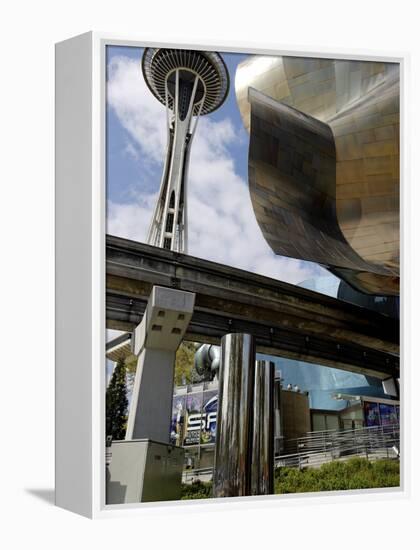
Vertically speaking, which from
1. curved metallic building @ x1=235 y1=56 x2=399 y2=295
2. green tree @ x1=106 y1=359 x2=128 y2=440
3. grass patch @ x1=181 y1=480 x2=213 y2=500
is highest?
curved metallic building @ x1=235 y1=56 x2=399 y2=295

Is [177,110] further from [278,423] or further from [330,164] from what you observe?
[278,423]

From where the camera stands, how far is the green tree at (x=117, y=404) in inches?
340

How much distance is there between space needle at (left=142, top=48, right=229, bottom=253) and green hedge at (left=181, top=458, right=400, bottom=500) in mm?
2285

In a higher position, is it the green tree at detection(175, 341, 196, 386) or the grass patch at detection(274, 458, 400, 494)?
the green tree at detection(175, 341, 196, 386)

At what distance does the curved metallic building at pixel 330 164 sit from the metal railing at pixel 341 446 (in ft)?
4.63

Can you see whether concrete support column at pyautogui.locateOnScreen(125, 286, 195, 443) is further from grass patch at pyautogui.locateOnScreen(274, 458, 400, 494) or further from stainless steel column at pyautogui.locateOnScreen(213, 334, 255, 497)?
grass patch at pyautogui.locateOnScreen(274, 458, 400, 494)

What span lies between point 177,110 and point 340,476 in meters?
3.68

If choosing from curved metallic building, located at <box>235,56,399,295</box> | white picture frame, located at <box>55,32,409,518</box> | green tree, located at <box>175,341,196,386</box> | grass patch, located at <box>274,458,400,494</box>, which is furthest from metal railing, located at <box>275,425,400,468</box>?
curved metallic building, located at <box>235,56,399,295</box>

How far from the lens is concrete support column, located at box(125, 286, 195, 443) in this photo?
8.91m

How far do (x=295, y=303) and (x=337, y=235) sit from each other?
3.23 ft

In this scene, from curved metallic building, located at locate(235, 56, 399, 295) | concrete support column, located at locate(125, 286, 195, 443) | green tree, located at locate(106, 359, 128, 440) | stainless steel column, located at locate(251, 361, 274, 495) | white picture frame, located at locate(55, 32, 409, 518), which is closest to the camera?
white picture frame, located at locate(55, 32, 409, 518)

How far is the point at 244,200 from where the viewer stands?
31.1ft

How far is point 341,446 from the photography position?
9.88 metres

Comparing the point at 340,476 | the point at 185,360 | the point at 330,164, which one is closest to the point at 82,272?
the point at 185,360
